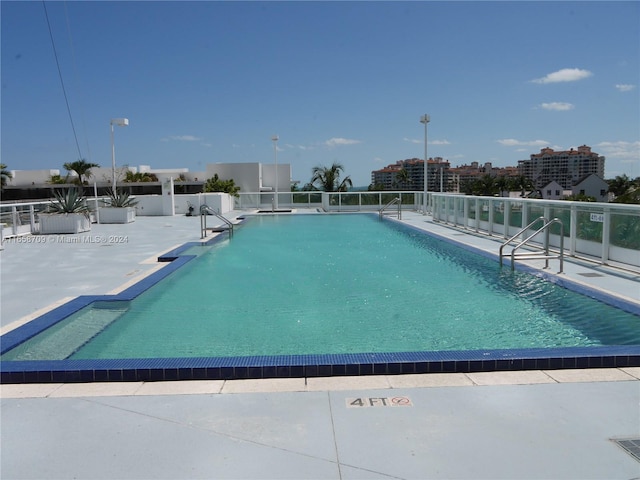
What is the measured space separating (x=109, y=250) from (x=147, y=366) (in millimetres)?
8449

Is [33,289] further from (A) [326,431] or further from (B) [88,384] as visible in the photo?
(A) [326,431]

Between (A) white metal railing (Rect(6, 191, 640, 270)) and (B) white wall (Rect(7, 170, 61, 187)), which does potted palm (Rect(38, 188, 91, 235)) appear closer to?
(A) white metal railing (Rect(6, 191, 640, 270))

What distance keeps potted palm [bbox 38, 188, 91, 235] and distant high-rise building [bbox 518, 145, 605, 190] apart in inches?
4660

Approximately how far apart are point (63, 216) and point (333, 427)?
1462 cm

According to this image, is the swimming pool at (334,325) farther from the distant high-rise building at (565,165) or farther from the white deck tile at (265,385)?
the distant high-rise building at (565,165)

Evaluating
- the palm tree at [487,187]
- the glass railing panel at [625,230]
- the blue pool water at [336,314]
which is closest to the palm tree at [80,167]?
the blue pool water at [336,314]

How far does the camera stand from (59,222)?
591 inches

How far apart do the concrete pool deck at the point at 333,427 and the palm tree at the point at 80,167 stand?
4776 cm

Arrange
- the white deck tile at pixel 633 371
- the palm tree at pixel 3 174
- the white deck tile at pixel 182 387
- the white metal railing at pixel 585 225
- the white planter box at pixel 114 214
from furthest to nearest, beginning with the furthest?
the palm tree at pixel 3 174 → the white planter box at pixel 114 214 → the white metal railing at pixel 585 225 → the white deck tile at pixel 633 371 → the white deck tile at pixel 182 387

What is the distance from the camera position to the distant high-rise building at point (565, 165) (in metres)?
119

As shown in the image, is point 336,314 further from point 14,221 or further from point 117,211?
point 117,211

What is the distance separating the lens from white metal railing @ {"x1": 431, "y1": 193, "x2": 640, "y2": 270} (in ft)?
25.7

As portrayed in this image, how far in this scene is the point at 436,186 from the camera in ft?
327

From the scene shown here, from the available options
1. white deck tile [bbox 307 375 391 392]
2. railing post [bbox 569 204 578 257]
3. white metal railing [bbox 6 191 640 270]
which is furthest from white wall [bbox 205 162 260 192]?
white deck tile [bbox 307 375 391 392]
